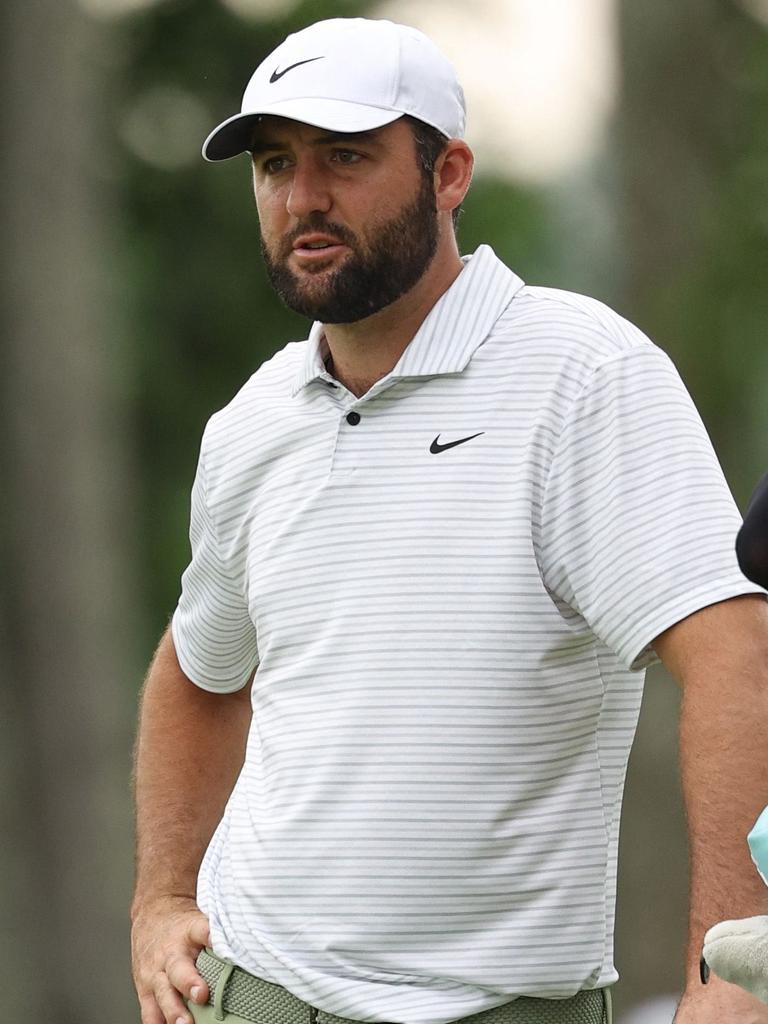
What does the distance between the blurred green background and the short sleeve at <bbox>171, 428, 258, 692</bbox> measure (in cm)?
487

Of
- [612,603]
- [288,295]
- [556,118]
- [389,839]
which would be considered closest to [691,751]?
[612,603]

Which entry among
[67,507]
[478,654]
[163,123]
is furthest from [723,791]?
[163,123]

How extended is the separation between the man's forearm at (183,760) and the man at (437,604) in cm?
37

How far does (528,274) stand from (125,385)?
111 inches

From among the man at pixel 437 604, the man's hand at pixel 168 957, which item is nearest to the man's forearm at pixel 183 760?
the man's hand at pixel 168 957

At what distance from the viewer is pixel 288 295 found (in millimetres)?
3080

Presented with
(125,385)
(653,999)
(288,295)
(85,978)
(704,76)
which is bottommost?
(85,978)

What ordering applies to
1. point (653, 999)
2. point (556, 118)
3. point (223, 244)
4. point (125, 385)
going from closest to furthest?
point (653, 999) → point (556, 118) → point (125, 385) → point (223, 244)

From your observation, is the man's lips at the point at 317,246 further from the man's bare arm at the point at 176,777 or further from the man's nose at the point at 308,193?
the man's bare arm at the point at 176,777

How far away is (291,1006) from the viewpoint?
9.47 feet

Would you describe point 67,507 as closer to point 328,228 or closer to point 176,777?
point 176,777

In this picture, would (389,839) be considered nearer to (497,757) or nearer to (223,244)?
(497,757)

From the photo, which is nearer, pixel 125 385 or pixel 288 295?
pixel 288 295

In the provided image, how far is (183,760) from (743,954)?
1.77 m
